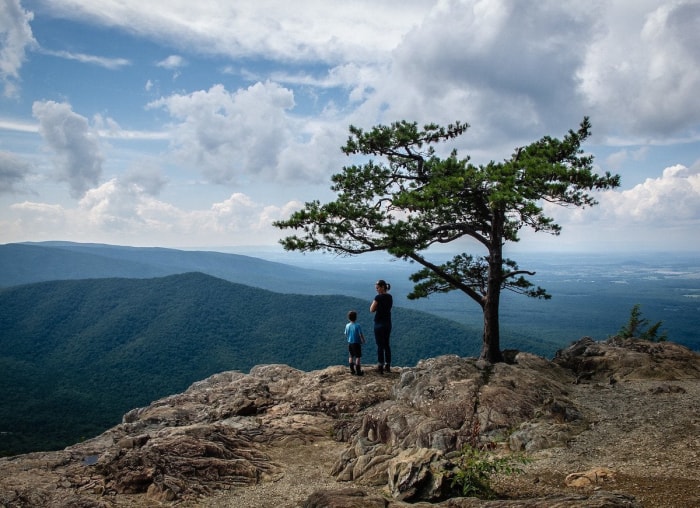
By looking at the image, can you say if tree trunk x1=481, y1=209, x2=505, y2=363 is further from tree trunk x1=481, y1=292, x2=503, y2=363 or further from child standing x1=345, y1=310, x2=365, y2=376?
child standing x1=345, y1=310, x2=365, y2=376

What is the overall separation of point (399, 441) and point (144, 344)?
156421mm

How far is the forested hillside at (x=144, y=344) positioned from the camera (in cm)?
9369

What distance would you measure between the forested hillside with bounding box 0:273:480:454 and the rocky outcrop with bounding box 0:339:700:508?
70.0m

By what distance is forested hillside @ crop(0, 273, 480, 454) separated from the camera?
93.7 meters

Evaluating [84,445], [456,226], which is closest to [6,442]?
[84,445]

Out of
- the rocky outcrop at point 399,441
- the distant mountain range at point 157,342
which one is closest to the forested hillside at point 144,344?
the distant mountain range at point 157,342

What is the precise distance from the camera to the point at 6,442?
231 ft

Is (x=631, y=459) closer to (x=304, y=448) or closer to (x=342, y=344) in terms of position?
(x=304, y=448)

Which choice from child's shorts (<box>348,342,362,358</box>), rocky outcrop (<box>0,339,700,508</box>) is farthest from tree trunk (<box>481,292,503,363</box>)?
child's shorts (<box>348,342,362,358</box>)

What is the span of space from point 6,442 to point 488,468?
89.7m

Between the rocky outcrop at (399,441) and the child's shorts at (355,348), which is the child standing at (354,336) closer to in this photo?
the child's shorts at (355,348)

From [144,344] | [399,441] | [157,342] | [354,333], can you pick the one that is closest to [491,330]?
[354,333]

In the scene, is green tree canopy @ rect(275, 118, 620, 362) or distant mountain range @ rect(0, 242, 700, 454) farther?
distant mountain range @ rect(0, 242, 700, 454)

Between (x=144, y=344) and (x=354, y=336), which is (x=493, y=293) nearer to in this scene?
(x=354, y=336)
